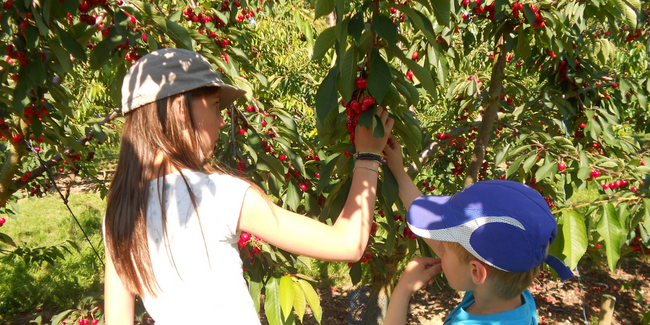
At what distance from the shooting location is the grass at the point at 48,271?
4.93 m

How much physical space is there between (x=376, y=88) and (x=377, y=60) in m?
0.10

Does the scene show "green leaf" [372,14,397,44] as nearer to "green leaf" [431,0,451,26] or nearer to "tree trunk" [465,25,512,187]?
"green leaf" [431,0,451,26]

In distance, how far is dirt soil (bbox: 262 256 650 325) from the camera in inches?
187

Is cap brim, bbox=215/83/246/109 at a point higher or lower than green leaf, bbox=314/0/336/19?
lower

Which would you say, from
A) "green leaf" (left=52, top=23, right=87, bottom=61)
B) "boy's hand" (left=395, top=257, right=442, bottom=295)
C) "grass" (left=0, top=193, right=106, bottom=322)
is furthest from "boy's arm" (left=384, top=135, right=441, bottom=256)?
"grass" (left=0, top=193, right=106, bottom=322)

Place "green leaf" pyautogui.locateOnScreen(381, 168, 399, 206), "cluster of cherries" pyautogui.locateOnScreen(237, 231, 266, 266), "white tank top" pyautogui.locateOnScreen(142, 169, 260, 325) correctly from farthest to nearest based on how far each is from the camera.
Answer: "cluster of cherries" pyautogui.locateOnScreen(237, 231, 266, 266), "green leaf" pyautogui.locateOnScreen(381, 168, 399, 206), "white tank top" pyautogui.locateOnScreen(142, 169, 260, 325)

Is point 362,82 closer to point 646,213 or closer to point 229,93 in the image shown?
point 229,93

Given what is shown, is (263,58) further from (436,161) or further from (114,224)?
(114,224)

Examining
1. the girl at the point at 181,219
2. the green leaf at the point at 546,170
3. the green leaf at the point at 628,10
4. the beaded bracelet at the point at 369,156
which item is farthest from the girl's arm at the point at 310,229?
the green leaf at the point at 628,10

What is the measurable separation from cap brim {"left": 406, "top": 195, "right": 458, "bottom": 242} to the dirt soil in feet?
11.6

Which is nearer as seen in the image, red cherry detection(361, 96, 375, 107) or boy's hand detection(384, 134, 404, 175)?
red cherry detection(361, 96, 375, 107)

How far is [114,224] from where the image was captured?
1039 mm

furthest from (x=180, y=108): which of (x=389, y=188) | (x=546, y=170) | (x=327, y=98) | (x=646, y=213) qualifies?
(x=546, y=170)

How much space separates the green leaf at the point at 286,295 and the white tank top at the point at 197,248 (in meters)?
0.50
